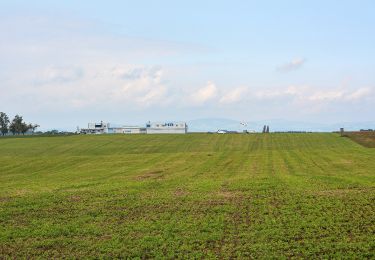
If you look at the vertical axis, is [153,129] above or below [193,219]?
above

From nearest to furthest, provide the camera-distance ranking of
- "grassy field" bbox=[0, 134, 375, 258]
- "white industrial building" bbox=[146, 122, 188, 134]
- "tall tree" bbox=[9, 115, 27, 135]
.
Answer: "grassy field" bbox=[0, 134, 375, 258], "white industrial building" bbox=[146, 122, 188, 134], "tall tree" bbox=[9, 115, 27, 135]

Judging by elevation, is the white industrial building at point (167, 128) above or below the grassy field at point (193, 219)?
above

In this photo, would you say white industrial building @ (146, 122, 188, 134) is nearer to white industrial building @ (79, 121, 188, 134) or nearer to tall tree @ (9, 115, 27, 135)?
white industrial building @ (79, 121, 188, 134)

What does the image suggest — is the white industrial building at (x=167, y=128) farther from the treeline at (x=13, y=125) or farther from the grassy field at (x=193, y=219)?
the grassy field at (x=193, y=219)

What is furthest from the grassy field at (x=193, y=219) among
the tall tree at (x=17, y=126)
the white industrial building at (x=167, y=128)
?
the tall tree at (x=17, y=126)

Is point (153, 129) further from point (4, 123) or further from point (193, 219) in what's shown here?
point (193, 219)

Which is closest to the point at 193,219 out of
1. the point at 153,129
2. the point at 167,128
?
the point at 167,128

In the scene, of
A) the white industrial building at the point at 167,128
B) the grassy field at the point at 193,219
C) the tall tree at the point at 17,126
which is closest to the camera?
the grassy field at the point at 193,219

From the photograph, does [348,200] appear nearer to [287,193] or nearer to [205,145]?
[287,193]

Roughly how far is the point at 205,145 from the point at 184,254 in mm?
79753

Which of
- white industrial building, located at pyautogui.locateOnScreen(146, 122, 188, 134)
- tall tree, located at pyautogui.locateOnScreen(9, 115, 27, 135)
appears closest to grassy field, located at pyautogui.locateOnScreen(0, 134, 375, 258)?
white industrial building, located at pyautogui.locateOnScreen(146, 122, 188, 134)

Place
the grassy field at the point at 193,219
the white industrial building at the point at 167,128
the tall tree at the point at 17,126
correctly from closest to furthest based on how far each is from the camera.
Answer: the grassy field at the point at 193,219 < the white industrial building at the point at 167,128 < the tall tree at the point at 17,126

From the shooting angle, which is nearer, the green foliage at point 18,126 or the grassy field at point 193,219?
the grassy field at point 193,219

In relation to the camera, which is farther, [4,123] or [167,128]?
[4,123]
